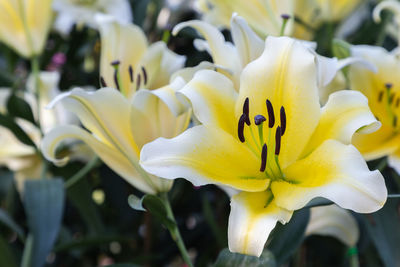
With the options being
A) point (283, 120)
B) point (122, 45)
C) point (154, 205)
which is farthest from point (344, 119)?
point (122, 45)

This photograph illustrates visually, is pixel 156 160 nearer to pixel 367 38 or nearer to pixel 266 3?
pixel 266 3

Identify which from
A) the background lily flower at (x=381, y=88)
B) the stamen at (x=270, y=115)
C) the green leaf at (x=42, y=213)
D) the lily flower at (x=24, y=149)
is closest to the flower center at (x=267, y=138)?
the stamen at (x=270, y=115)

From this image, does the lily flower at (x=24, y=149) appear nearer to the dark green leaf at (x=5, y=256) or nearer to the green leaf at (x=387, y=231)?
the dark green leaf at (x=5, y=256)

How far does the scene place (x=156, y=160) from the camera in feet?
1.10

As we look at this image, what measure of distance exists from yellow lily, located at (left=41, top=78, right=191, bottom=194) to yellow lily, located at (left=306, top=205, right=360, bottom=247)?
0.20m

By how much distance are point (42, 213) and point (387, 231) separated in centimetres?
34

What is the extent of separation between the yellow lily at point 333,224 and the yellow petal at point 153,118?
204 mm

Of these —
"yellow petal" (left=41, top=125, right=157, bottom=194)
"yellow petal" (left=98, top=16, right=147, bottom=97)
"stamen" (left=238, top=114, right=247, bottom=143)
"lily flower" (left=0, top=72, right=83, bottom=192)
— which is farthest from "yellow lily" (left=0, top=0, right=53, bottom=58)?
"stamen" (left=238, top=114, right=247, bottom=143)

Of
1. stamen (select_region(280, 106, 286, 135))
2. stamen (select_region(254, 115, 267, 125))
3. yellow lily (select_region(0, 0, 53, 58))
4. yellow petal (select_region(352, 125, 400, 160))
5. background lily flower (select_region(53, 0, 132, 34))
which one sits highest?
stamen (select_region(254, 115, 267, 125))

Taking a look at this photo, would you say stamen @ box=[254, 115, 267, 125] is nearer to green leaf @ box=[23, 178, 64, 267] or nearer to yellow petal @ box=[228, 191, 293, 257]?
yellow petal @ box=[228, 191, 293, 257]

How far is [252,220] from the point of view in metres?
0.34

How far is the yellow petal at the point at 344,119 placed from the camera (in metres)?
0.35

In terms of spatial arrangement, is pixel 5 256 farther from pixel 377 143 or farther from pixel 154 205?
pixel 377 143

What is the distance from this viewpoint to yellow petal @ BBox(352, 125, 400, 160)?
0.43m
